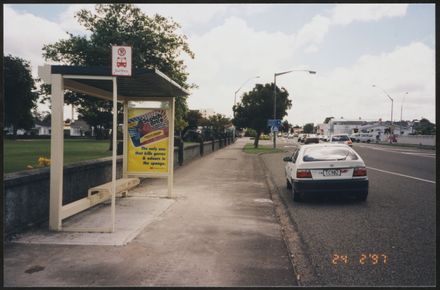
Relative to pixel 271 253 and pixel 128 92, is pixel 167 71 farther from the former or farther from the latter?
pixel 271 253

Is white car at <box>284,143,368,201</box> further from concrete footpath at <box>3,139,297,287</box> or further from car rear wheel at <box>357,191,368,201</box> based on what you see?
concrete footpath at <box>3,139,297,287</box>

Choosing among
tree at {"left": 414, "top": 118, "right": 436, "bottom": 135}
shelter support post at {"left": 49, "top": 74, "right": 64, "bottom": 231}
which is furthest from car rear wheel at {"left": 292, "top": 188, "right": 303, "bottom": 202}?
tree at {"left": 414, "top": 118, "right": 436, "bottom": 135}

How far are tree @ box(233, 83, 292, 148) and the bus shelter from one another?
34.2 metres

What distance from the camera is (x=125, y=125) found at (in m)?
10.5

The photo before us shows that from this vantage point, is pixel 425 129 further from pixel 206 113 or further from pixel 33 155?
pixel 33 155

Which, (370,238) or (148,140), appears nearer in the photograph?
(370,238)

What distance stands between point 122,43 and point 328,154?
67.8ft

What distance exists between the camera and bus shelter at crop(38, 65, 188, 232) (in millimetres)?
6965

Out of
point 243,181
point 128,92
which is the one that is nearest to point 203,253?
point 128,92

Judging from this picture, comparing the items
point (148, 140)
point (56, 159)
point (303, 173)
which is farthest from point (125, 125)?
point (303, 173)

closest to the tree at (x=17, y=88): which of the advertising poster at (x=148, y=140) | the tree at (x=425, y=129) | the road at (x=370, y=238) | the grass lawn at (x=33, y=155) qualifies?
the grass lawn at (x=33, y=155)

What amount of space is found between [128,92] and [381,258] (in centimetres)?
710

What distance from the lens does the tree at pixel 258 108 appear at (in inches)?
1761
